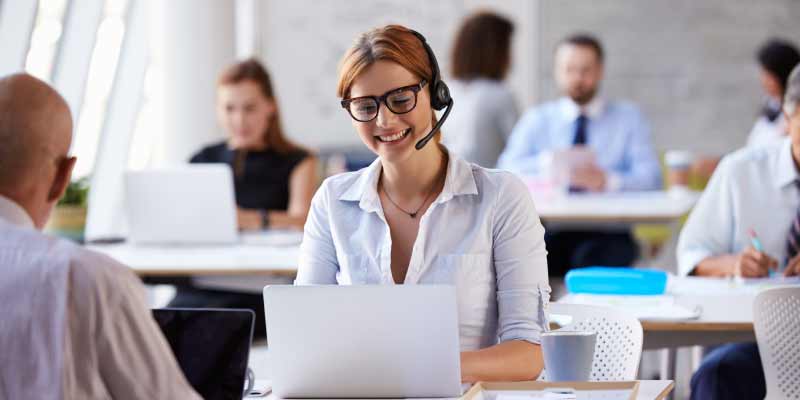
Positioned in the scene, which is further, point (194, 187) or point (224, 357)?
point (194, 187)

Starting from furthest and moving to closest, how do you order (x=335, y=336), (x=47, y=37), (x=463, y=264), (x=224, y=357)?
(x=47, y=37) < (x=463, y=264) < (x=335, y=336) < (x=224, y=357)

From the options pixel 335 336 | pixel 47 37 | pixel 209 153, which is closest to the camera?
pixel 335 336

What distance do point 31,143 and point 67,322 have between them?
0.85ft

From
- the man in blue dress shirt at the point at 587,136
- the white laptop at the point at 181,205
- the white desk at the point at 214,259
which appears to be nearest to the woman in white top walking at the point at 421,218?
the white desk at the point at 214,259

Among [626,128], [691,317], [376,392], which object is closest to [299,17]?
[626,128]

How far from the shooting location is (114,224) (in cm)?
746

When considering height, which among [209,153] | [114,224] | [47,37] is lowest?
[114,224]

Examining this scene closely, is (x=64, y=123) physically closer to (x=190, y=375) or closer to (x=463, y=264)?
(x=190, y=375)

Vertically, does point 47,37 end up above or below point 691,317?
above

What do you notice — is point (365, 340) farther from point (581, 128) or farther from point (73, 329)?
point (581, 128)

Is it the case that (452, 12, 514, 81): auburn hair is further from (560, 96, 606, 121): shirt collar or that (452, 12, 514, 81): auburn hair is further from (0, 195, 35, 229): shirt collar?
(0, 195, 35, 229): shirt collar

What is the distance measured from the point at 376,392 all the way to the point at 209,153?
337cm

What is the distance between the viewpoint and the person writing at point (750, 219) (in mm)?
3523

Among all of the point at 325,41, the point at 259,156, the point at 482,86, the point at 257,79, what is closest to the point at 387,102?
the point at 257,79
